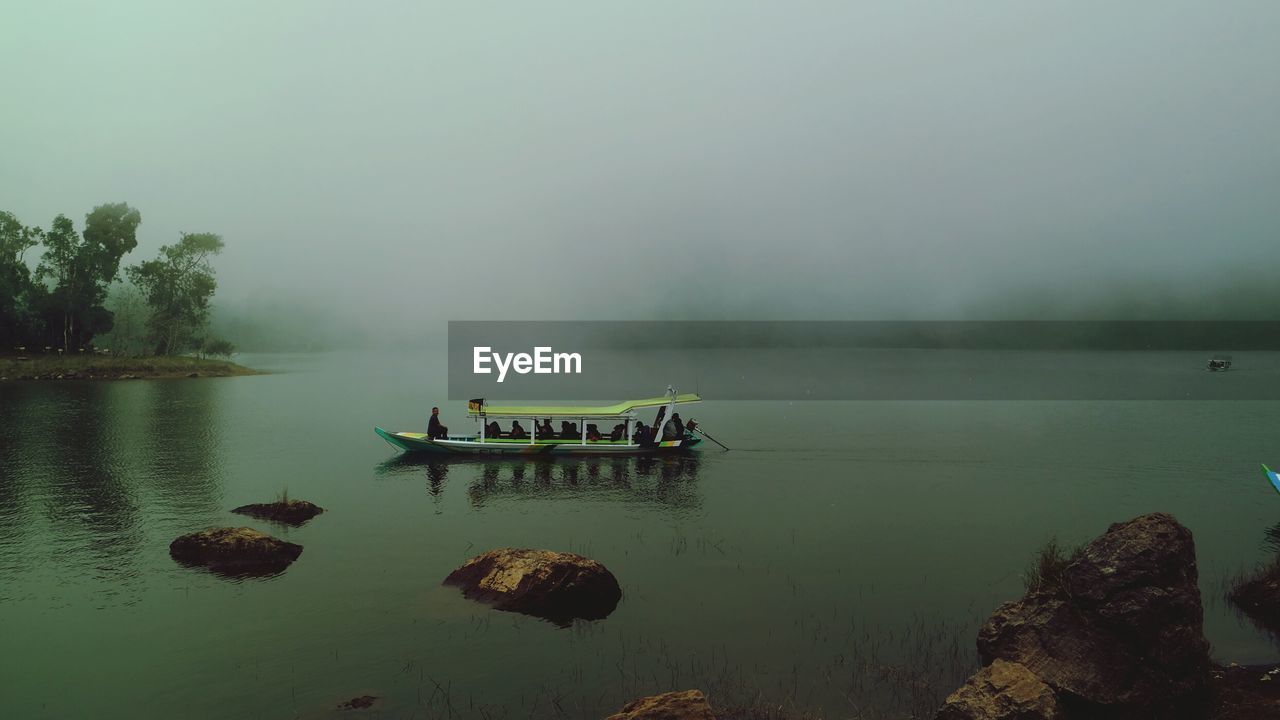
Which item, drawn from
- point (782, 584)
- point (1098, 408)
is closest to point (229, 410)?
point (782, 584)

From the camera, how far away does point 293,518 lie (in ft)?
104

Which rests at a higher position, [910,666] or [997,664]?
[997,664]

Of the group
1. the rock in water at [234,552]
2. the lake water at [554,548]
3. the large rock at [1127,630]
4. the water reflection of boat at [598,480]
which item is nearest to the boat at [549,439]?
the water reflection of boat at [598,480]

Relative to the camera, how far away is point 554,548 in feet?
91.4

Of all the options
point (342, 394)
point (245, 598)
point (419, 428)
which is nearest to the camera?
point (245, 598)

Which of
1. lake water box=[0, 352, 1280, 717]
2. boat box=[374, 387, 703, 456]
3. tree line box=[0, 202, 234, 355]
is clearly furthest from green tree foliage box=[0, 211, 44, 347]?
boat box=[374, 387, 703, 456]

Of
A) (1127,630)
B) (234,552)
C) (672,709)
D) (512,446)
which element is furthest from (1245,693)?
(512,446)

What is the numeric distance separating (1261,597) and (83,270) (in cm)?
15217

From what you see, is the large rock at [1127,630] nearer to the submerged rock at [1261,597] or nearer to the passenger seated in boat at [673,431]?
the submerged rock at [1261,597]

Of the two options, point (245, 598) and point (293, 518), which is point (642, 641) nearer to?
point (245, 598)

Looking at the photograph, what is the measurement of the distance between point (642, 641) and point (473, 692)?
481 cm

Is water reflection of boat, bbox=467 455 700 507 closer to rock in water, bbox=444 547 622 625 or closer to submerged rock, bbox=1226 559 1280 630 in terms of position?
rock in water, bbox=444 547 622 625

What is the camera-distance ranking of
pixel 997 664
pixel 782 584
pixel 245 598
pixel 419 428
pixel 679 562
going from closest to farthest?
pixel 997 664 < pixel 245 598 < pixel 782 584 < pixel 679 562 < pixel 419 428

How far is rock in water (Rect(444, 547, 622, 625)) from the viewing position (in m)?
20.6
